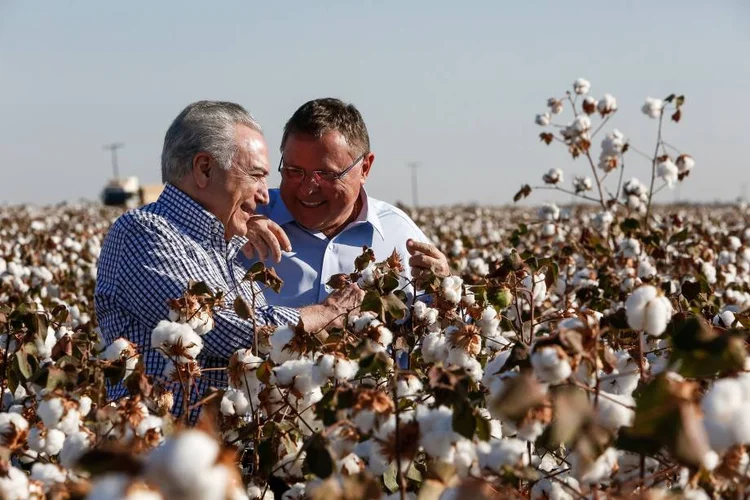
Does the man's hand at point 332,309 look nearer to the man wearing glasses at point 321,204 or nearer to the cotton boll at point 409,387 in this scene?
the man wearing glasses at point 321,204

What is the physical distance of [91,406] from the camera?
194 cm

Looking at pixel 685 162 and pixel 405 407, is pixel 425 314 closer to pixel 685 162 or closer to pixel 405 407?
pixel 405 407

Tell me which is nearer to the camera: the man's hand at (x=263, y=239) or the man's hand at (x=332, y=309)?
the man's hand at (x=332, y=309)

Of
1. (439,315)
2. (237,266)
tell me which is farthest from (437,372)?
(237,266)

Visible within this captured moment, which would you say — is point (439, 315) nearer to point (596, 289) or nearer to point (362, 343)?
point (362, 343)

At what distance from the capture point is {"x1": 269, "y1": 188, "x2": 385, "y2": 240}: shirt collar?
3.80 meters

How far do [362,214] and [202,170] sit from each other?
0.92m

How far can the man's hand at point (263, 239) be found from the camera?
334cm

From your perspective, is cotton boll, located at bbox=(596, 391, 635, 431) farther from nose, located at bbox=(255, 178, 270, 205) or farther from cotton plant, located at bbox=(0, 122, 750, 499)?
nose, located at bbox=(255, 178, 270, 205)

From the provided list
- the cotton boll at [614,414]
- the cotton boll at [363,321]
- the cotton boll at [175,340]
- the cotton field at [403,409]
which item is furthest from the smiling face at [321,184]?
the cotton boll at [614,414]

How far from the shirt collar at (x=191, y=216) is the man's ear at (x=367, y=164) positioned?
955mm

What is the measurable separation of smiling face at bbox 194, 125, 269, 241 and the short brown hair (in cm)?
44

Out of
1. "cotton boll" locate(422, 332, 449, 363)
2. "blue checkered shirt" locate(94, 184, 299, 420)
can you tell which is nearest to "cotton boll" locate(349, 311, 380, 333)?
"cotton boll" locate(422, 332, 449, 363)

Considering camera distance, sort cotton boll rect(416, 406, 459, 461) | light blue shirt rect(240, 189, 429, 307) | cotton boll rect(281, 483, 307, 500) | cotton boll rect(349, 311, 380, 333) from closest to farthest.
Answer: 1. cotton boll rect(416, 406, 459, 461)
2. cotton boll rect(281, 483, 307, 500)
3. cotton boll rect(349, 311, 380, 333)
4. light blue shirt rect(240, 189, 429, 307)
